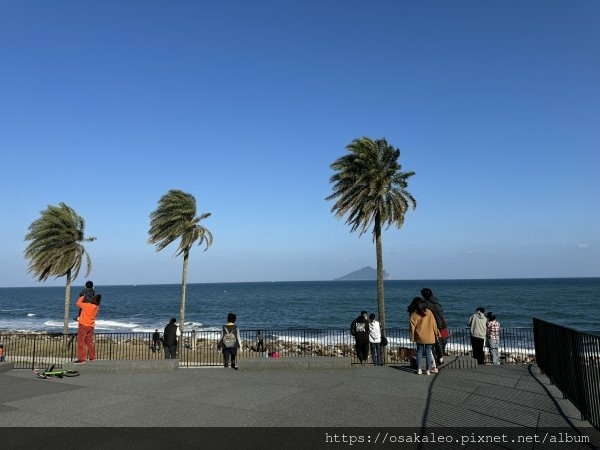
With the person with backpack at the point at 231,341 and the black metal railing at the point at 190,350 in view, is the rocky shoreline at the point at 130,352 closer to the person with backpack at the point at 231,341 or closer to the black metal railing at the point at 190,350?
the black metal railing at the point at 190,350

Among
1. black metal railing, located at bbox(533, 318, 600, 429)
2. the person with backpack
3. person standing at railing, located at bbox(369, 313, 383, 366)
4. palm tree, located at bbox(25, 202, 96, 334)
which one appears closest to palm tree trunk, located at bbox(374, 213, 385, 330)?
person standing at railing, located at bbox(369, 313, 383, 366)

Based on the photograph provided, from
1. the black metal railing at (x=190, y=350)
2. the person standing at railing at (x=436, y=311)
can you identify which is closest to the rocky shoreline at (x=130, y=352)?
the black metal railing at (x=190, y=350)

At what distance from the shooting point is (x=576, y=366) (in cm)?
688

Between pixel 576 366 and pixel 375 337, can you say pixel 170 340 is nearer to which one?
pixel 375 337

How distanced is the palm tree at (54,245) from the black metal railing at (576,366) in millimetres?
25571

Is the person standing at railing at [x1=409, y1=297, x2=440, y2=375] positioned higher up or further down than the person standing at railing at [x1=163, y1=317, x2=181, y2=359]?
higher up

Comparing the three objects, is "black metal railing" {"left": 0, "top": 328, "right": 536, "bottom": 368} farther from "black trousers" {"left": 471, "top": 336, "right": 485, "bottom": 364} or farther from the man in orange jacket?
the man in orange jacket

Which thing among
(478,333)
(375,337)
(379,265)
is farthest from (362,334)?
(379,265)

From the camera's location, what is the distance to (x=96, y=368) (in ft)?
37.8

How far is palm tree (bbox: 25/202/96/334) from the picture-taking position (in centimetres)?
2650

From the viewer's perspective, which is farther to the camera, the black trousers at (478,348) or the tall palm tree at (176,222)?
the tall palm tree at (176,222)

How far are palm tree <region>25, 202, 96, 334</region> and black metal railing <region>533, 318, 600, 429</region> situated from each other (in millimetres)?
25571

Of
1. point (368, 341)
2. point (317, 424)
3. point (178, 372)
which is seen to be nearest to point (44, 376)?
point (178, 372)

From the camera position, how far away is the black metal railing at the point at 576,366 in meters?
6.07
